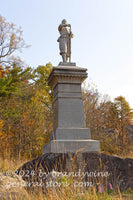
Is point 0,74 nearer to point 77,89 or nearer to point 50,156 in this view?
point 77,89

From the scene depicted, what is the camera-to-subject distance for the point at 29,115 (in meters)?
14.1

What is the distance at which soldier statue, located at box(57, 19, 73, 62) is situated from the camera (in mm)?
6691

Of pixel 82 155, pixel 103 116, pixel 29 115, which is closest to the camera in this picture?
pixel 82 155

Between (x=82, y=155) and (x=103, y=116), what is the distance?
1075cm

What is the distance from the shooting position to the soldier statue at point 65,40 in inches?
263

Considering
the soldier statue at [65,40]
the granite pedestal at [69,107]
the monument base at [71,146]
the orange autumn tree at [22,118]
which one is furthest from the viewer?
the orange autumn tree at [22,118]

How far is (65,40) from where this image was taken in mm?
6711

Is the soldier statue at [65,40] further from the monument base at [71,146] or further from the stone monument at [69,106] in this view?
the monument base at [71,146]

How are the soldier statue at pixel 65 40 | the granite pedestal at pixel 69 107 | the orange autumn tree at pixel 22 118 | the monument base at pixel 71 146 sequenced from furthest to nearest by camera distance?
the orange autumn tree at pixel 22 118 < the soldier statue at pixel 65 40 < the granite pedestal at pixel 69 107 < the monument base at pixel 71 146

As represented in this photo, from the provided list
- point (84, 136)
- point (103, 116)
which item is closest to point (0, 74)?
point (103, 116)

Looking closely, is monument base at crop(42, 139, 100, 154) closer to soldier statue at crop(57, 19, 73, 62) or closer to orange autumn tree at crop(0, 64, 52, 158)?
soldier statue at crop(57, 19, 73, 62)

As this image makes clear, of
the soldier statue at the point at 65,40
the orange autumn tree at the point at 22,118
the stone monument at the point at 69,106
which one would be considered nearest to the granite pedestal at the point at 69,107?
the stone monument at the point at 69,106


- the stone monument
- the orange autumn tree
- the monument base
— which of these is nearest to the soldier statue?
the stone monument

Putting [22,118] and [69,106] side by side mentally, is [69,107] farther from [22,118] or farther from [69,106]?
[22,118]
